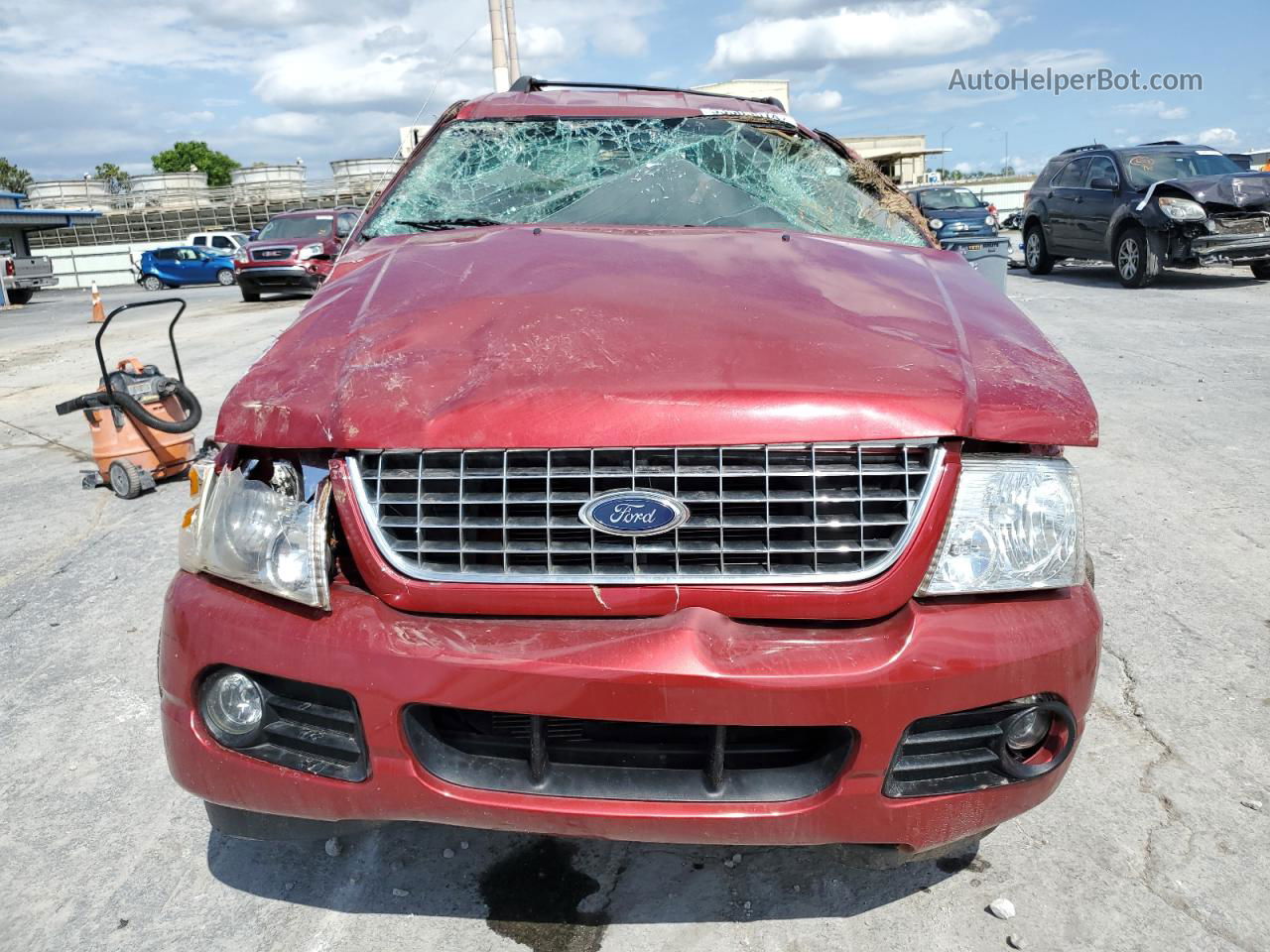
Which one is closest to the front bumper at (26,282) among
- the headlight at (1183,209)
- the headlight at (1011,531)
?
the headlight at (1183,209)

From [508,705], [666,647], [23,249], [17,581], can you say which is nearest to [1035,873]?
[666,647]

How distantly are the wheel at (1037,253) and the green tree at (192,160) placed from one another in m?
84.7

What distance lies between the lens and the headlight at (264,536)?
66.7 inches

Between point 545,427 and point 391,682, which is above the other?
point 545,427

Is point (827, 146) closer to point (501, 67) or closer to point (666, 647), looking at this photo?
point (666, 647)

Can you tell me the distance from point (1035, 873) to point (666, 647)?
115 centimetres

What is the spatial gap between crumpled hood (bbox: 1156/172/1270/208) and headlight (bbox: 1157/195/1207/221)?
0.12 metres

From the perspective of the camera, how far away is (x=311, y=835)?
1.83 m

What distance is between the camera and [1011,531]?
1741 mm

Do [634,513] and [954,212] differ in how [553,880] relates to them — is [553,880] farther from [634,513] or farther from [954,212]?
[954,212]

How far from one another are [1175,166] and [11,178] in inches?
3527

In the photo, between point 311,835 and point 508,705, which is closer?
point 508,705

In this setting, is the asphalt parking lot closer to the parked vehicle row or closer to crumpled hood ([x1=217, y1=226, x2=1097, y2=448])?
crumpled hood ([x1=217, y1=226, x2=1097, y2=448])

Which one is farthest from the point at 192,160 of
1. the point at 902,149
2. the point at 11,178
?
the point at 902,149
